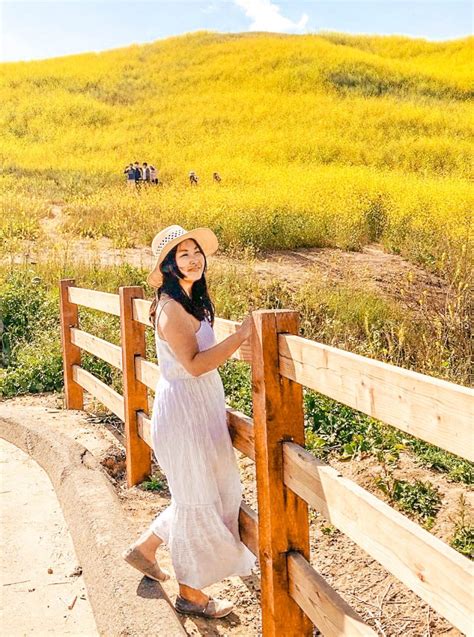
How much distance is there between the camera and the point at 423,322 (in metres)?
8.11

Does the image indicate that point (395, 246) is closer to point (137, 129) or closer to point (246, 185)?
point (246, 185)

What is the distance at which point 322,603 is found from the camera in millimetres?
2562

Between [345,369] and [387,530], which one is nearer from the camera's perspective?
[387,530]

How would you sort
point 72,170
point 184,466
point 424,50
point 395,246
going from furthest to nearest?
point 424,50, point 72,170, point 395,246, point 184,466

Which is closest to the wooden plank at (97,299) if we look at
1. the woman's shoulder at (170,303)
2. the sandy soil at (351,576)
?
the sandy soil at (351,576)

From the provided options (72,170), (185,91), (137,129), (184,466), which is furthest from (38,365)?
(185,91)

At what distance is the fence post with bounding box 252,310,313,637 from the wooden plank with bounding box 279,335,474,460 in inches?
2.6

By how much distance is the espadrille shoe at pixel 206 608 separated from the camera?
352 centimetres

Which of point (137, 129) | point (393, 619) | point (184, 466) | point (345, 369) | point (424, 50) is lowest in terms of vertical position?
point (393, 619)

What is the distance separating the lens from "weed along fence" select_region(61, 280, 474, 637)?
73.7 inches

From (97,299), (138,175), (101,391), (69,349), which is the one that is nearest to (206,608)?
(101,391)

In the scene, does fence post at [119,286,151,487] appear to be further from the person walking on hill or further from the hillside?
the person walking on hill

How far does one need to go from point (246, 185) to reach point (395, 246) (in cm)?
1092

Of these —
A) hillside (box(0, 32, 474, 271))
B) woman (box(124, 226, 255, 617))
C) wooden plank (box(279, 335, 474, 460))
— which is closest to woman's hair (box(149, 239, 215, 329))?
woman (box(124, 226, 255, 617))
